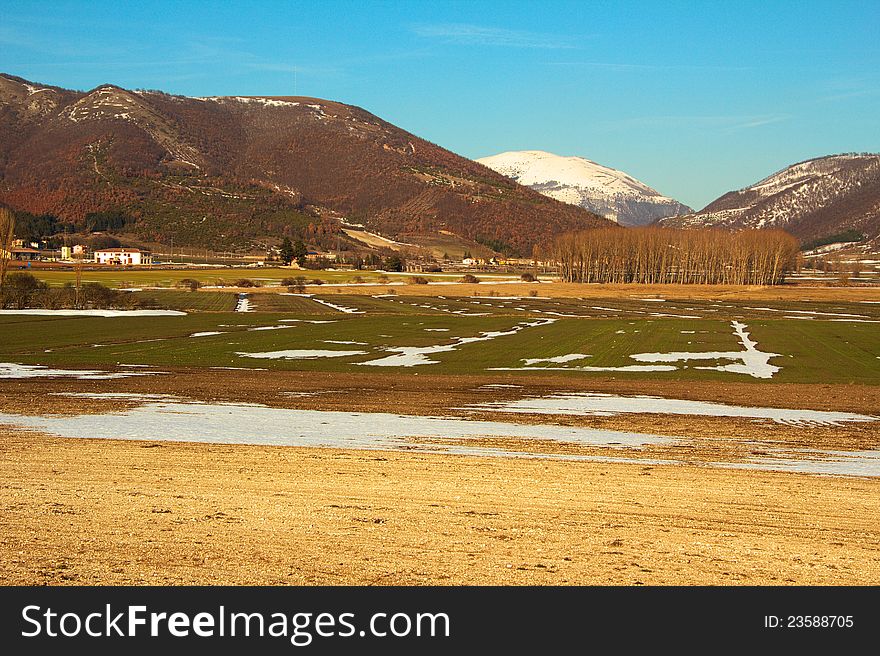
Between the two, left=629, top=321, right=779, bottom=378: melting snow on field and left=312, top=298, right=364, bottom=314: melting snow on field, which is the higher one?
left=629, top=321, right=779, bottom=378: melting snow on field

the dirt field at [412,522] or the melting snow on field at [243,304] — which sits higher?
the dirt field at [412,522]

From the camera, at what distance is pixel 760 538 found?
1214 cm

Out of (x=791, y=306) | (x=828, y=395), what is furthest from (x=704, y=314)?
(x=828, y=395)

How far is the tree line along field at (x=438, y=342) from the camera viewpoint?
4216 cm

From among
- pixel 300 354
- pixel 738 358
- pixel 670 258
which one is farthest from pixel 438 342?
pixel 670 258

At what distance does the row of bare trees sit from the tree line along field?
99032 millimetres

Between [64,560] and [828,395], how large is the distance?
28.9 meters

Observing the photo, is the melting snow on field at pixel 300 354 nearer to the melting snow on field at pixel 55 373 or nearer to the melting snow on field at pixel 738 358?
the melting snow on field at pixel 55 373

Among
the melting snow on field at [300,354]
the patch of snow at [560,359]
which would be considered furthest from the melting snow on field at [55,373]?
the patch of snow at [560,359]

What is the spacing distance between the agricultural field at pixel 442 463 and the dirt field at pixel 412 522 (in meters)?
0.06

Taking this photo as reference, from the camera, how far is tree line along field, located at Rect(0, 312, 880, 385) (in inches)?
1660

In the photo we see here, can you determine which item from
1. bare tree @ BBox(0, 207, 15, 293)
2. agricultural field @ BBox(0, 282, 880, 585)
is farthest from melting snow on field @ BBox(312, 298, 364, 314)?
agricultural field @ BBox(0, 282, 880, 585)

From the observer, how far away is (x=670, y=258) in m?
188

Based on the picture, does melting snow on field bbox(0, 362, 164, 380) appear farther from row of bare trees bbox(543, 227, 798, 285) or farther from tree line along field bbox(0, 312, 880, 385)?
row of bare trees bbox(543, 227, 798, 285)
